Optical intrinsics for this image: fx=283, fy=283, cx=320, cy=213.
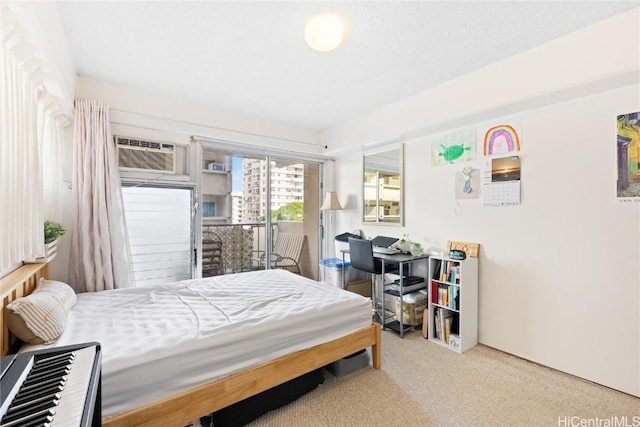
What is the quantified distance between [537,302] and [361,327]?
60.0 inches

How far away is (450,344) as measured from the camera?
2.70 m

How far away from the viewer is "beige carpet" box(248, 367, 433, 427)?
68.5 inches

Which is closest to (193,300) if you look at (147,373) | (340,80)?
(147,373)

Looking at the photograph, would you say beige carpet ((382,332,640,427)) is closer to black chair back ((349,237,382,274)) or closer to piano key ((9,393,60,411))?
black chair back ((349,237,382,274))

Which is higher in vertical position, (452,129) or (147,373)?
(452,129)

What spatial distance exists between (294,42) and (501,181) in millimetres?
2160

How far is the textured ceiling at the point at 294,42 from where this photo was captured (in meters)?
1.75

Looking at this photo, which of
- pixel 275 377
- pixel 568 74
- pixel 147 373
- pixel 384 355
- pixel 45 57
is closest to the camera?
pixel 147 373

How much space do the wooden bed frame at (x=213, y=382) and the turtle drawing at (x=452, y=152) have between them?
6.71 ft

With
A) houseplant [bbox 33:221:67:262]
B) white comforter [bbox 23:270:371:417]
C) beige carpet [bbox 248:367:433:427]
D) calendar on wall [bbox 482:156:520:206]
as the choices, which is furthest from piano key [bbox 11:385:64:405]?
calendar on wall [bbox 482:156:520:206]

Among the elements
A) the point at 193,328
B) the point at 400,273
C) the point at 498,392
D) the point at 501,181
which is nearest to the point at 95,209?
the point at 193,328

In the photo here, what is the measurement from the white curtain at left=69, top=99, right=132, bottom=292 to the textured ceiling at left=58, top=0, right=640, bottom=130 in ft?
1.54

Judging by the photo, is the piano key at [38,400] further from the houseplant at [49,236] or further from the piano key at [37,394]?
Result: the houseplant at [49,236]

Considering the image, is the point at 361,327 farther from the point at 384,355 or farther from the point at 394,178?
the point at 394,178
